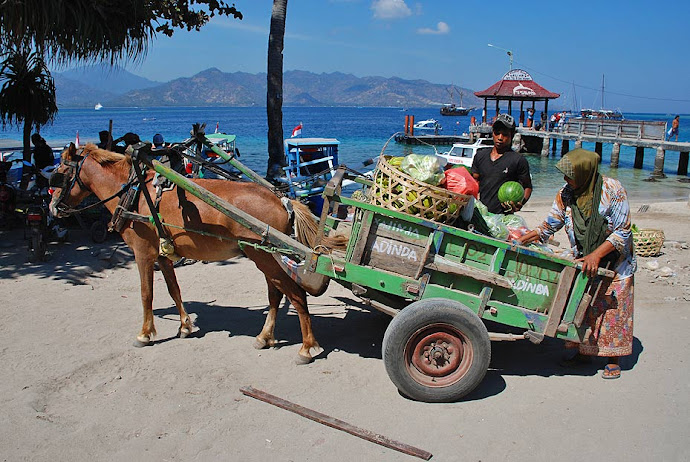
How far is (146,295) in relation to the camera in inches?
216

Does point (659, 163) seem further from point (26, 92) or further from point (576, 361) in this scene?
point (26, 92)

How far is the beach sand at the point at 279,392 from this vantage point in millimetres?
3811

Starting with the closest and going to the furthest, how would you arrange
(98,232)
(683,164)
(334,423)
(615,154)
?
(334,423) → (98,232) → (683,164) → (615,154)

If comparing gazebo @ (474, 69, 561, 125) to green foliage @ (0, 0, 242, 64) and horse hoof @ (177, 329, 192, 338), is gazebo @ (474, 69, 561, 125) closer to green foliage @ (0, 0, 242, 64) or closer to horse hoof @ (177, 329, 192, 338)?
green foliage @ (0, 0, 242, 64)

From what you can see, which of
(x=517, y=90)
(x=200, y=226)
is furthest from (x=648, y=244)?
(x=517, y=90)

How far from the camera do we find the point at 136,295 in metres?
6.98

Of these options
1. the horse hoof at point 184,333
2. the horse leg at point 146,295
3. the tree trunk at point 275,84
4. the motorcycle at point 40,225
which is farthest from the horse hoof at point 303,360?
the tree trunk at point 275,84

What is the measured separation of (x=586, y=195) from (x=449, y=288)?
53.8 inches

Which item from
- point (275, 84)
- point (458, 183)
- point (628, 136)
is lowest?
point (458, 183)

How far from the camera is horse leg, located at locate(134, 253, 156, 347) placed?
17.9 feet

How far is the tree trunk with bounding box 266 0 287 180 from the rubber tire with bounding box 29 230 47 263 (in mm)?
4435

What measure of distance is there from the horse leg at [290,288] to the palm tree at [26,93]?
860cm

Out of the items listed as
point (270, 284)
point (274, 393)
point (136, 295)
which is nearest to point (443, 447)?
point (274, 393)

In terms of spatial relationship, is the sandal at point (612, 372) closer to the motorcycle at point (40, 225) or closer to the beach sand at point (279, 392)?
the beach sand at point (279, 392)
